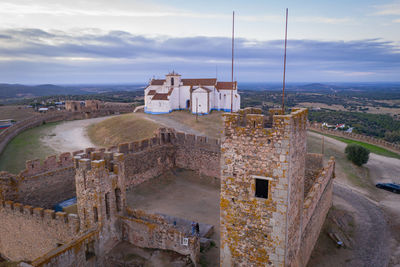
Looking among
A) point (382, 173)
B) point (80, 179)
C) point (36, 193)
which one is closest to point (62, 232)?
point (80, 179)

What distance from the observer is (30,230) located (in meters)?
12.6

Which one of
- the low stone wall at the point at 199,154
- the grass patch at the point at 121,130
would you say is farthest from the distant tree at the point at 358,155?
the grass patch at the point at 121,130

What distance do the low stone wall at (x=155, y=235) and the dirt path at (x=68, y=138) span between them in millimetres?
18094

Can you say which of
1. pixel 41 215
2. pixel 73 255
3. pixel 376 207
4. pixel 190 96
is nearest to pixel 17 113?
pixel 190 96

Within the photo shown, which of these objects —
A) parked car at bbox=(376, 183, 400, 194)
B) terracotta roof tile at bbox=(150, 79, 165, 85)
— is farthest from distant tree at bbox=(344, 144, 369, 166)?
terracotta roof tile at bbox=(150, 79, 165, 85)

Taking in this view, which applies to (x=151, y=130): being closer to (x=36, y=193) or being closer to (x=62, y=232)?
(x=36, y=193)

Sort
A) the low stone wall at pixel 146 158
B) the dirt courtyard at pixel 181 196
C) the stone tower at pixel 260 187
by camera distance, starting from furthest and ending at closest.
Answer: the low stone wall at pixel 146 158 < the dirt courtyard at pixel 181 196 < the stone tower at pixel 260 187

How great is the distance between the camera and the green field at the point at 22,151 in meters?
22.5

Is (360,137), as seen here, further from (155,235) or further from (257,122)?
(257,122)

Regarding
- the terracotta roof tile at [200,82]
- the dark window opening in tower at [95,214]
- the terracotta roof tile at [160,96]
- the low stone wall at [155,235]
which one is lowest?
the low stone wall at [155,235]

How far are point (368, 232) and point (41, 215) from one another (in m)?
16.6

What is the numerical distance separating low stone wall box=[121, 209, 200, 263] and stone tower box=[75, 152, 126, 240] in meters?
0.66

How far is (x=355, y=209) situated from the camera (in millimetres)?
18984

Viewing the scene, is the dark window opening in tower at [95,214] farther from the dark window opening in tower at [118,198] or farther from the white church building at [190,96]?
the white church building at [190,96]
